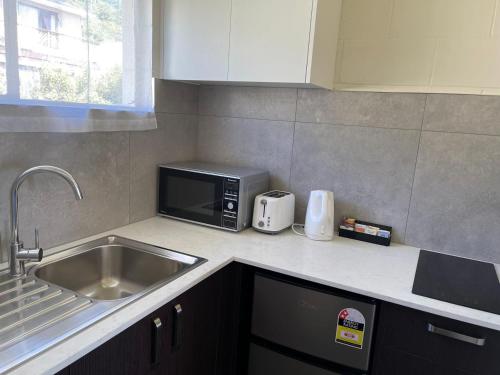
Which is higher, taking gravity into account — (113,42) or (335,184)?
(113,42)

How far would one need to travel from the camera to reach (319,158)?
1.87m

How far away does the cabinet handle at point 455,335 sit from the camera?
Result: 114 centimetres

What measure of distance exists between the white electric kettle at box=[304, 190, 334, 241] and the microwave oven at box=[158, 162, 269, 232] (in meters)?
0.30

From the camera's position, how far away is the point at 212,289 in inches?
55.2

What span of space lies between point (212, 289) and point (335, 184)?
0.84m

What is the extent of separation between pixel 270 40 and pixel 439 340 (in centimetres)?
128

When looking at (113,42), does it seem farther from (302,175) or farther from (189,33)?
(302,175)

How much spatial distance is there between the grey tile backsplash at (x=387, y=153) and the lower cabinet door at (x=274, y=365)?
0.72 metres

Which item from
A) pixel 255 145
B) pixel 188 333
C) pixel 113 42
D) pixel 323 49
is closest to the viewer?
pixel 188 333

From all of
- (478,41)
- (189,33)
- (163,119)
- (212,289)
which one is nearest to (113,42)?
(189,33)

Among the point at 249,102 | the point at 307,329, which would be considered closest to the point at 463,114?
the point at 249,102

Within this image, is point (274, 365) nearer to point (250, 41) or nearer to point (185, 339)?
point (185, 339)

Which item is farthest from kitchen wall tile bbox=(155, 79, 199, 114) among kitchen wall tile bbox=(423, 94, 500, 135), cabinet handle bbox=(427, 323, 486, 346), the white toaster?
cabinet handle bbox=(427, 323, 486, 346)

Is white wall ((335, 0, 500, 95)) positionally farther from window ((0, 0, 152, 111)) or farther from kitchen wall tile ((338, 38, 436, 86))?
window ((0, 0, 152, 111))
